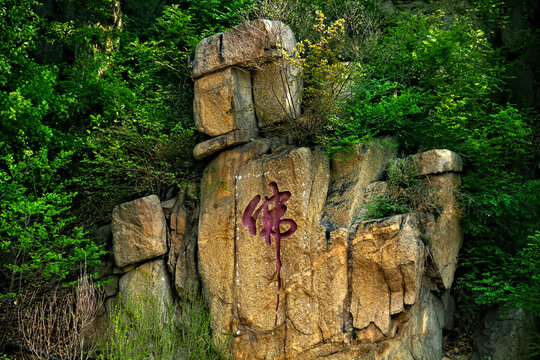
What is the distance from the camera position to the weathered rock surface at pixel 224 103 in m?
11.8

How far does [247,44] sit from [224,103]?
1278 mm

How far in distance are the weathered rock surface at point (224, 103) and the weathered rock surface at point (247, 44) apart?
0.22 m

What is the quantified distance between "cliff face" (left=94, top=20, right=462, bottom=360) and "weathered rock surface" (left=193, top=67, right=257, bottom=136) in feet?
0.08

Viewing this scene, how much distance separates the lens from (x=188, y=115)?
13250mm

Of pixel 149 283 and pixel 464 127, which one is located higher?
pixel 464 127

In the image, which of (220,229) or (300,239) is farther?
(220,229)

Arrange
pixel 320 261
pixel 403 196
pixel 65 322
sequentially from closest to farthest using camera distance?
pixel 65 322 < pixel 320 261 < pixel 403 196

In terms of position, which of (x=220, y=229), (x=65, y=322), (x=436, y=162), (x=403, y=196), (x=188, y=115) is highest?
(x=188, y=115)

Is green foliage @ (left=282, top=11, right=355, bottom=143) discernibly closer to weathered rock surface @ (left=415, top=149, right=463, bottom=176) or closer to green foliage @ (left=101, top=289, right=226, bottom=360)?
weathered rock surface @ (left=415, top=149, right=463, bottom=176)

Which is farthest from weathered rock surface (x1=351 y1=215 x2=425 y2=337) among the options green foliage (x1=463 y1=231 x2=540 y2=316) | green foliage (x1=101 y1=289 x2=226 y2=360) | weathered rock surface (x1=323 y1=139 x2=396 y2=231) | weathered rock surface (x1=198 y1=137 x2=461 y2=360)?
green foliage (x1=101 y1=289 x2=226 y2=360)

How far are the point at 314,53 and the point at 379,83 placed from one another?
5.57ft

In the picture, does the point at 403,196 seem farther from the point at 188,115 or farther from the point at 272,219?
the point at 188,115

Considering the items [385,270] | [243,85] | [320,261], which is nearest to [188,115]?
[243,85]

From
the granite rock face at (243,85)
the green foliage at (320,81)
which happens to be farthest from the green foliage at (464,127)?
the granite rock face at (243,85)
